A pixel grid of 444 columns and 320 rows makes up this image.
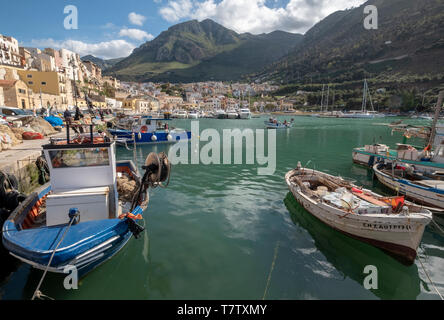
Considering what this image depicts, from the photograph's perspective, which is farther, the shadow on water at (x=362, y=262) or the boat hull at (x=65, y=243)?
the shadow on water at (x=362, y=262)

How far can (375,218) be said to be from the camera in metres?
6.70

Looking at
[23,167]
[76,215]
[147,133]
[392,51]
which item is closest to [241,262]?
[76,215]

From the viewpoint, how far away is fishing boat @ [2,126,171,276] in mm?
4879

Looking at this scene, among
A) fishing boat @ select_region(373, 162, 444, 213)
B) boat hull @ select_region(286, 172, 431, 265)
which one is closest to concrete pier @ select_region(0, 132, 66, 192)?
boat hull @ select_region(286, 172, 431, 265)

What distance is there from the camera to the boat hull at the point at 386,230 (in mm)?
6320

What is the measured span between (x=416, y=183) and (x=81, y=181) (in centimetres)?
1464

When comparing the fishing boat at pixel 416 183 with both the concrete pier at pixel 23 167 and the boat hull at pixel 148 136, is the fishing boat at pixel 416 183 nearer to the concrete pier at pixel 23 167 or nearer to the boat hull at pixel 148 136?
the concrete pier at pixel 23 167

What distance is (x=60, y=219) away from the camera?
5.96 meters

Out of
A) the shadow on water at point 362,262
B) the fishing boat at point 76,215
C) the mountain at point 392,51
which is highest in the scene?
the mountain at point 392,51

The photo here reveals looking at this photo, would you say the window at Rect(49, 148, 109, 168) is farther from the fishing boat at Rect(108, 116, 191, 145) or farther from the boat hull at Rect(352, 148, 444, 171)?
the fishing boat at Rect(108, 116, 191, 145)

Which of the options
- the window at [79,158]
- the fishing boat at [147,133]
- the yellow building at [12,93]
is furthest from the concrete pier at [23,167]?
the yellow building at [12,93]

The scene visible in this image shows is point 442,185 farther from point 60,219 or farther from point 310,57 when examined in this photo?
point 310,57

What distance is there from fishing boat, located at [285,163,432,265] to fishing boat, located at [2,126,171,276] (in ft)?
19.6
